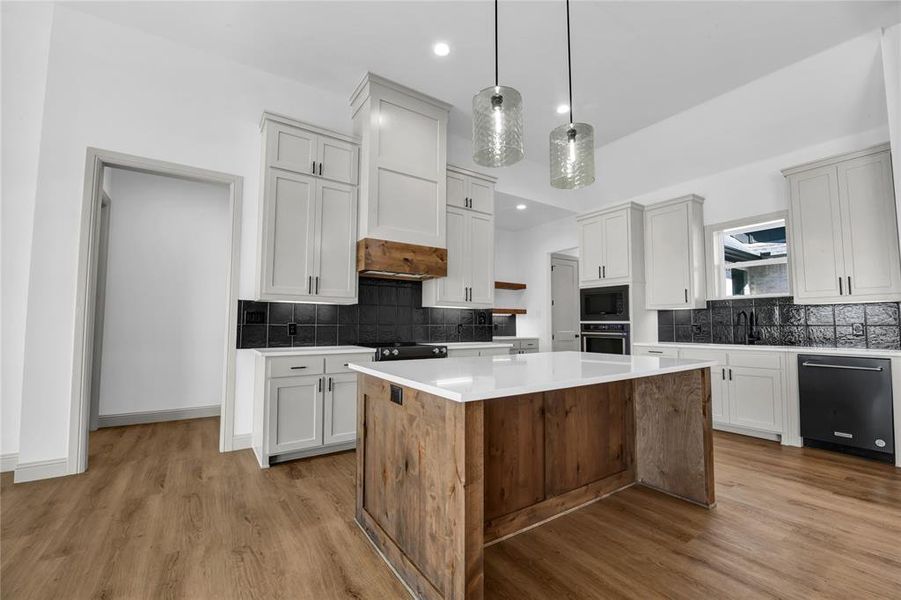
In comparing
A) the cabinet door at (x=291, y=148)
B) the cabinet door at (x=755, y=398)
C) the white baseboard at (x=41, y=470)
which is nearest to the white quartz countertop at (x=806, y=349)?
the cabinet door at (x=755, y=398)

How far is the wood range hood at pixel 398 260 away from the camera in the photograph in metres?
3.52

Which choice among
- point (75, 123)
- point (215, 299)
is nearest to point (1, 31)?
point (75, 123)

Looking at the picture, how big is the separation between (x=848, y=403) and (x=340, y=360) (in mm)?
4140

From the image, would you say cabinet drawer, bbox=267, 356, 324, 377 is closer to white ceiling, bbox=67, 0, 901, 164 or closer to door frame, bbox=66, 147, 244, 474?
door frame, bbox=66, 147, 244, 474

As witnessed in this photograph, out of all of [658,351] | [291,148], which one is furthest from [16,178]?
[658,351]

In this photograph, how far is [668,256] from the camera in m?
4.63

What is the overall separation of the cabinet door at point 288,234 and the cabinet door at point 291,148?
0.08 m

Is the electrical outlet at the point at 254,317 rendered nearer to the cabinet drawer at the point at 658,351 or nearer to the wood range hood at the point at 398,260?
the wood range hood at the point at 398,260

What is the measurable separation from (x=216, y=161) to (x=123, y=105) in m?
0.70

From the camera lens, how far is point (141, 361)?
416 centimetres

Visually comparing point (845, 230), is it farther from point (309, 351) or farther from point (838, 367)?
point (309, 351)

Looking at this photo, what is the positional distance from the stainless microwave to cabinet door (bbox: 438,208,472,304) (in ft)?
6.01

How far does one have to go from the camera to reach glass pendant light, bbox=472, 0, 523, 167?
1862 mm

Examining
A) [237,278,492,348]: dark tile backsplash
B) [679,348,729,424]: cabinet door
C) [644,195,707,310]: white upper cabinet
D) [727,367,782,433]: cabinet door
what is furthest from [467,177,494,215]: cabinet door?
[727,367,782,433]: cabinet door
